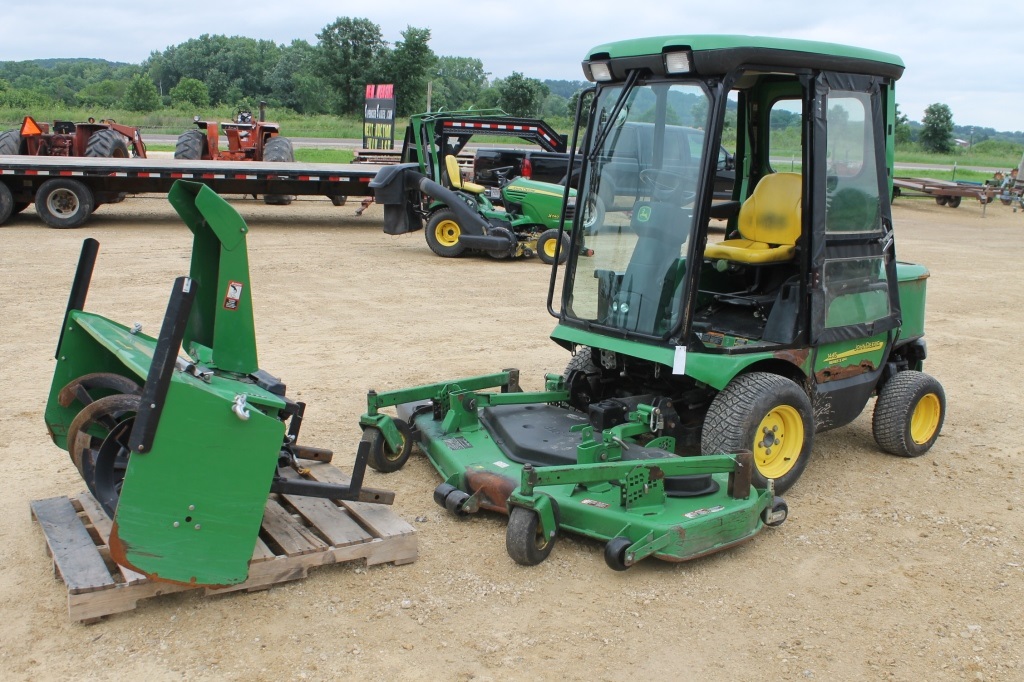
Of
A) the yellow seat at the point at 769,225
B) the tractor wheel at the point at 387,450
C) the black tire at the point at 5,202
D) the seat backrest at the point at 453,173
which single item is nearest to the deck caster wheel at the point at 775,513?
the yellow seat at the point at 769,225

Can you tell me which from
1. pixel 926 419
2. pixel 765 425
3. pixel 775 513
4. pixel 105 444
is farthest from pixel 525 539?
pixel 926 419

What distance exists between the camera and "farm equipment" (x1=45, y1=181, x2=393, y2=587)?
3447mm

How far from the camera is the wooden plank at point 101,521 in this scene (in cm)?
361

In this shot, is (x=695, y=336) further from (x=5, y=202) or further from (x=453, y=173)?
(x=5, y=202)

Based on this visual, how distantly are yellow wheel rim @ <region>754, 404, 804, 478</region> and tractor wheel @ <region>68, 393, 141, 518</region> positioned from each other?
2.92 metres

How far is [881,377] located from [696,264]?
71.5 inches

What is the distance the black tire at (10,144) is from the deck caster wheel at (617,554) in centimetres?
1606

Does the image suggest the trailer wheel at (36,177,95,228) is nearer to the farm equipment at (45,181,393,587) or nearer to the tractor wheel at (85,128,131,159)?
the tractor wheel at (85,128,131,159)

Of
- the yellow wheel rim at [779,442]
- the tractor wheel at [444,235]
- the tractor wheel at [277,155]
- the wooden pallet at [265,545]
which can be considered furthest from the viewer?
the tractor wheel at [277,155]

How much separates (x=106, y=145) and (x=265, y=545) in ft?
48.1

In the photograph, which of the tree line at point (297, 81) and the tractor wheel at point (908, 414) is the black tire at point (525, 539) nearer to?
the tractor wheel at point (908, 414)

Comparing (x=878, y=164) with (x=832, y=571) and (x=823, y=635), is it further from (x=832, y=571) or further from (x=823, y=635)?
(x=823, y=635)

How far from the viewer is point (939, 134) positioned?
4450 centimetres

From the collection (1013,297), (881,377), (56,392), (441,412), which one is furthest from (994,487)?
(1013,297)
